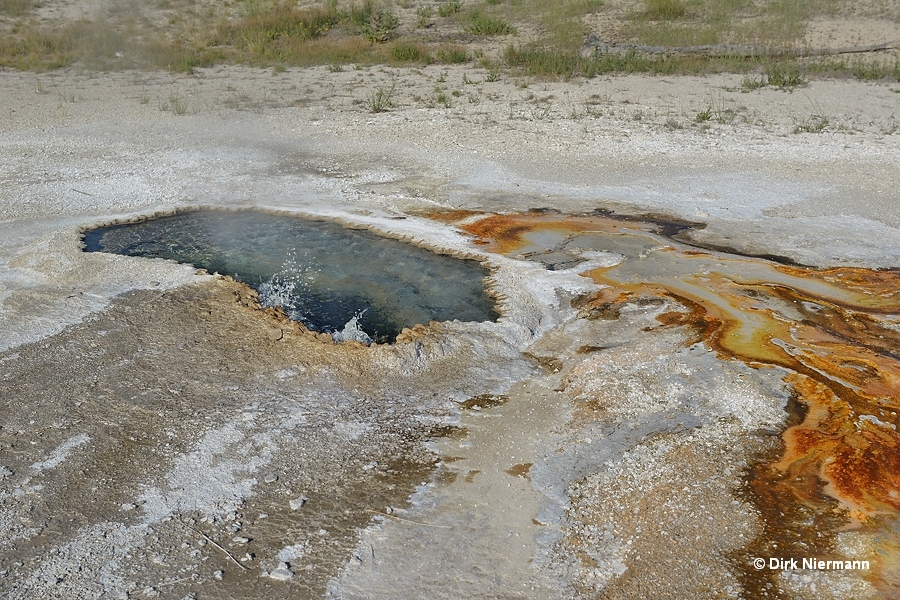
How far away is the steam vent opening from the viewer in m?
5.02

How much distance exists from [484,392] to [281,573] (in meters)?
1.52

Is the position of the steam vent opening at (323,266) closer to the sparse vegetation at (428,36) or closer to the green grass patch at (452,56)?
the sparse vegetation at (428,36)

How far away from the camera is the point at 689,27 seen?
13391mm

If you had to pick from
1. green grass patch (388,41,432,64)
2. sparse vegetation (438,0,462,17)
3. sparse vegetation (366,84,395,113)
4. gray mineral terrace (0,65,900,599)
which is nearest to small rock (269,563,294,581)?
gray mineral terrace (0,65,900,599)

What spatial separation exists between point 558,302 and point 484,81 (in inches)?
264

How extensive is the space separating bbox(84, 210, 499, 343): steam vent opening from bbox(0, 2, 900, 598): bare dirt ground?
20 centimetres

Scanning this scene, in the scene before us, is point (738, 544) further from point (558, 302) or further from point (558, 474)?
point (558, 302)

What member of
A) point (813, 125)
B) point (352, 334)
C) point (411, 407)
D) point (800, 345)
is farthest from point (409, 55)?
point (411, 407)

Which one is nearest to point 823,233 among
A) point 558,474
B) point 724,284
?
point 724,284

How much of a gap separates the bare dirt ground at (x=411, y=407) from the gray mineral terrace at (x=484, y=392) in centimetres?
2

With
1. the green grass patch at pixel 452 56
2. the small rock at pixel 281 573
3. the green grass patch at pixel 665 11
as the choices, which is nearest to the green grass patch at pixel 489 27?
the green grass patch at pixel 452 56

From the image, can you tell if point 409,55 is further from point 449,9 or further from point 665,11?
point 665,11

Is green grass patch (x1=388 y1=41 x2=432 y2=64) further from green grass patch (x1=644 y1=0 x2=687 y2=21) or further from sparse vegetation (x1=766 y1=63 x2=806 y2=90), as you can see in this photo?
sparse vegetation (x1=766 y1=63 x2=806 y2=90)

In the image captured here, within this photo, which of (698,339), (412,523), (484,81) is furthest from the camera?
(484,81)
